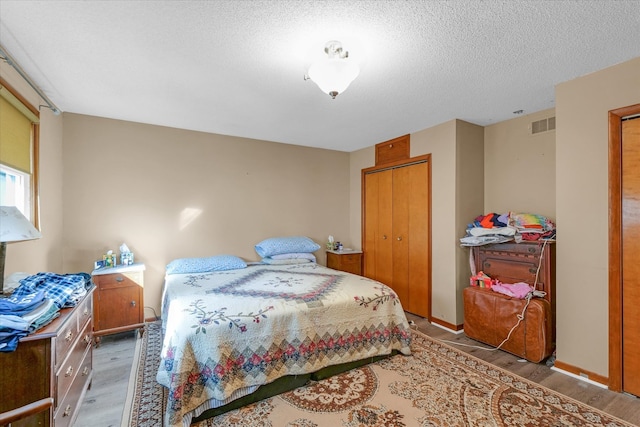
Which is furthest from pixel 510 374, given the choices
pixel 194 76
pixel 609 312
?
pixel 194 76

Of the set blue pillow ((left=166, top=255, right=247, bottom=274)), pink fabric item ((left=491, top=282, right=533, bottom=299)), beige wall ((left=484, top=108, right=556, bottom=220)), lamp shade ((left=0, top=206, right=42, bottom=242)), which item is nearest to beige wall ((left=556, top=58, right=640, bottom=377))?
pink fabric item ((left=491, top=282, right=533, bottom=299))

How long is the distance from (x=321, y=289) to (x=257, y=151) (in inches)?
98.7

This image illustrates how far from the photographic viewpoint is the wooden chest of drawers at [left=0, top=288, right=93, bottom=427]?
1.31m

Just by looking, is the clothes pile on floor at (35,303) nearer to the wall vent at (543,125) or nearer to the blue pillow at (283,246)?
the blue pillow at (283,246)

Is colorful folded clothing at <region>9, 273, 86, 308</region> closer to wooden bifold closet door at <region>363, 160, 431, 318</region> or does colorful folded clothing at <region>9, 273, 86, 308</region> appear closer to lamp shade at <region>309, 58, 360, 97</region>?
lamp shade at <region>309, 58, 360, 97</region>

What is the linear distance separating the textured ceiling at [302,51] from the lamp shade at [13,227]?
1123 mm

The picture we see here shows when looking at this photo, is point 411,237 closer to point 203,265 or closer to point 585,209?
point 585,209

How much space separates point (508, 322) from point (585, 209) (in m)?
1.22

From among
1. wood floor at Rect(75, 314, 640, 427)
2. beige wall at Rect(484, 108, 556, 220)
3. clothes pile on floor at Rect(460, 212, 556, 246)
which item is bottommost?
wood floor at Rect(75, 314, 640, 427)

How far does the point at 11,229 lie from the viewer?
1545mm

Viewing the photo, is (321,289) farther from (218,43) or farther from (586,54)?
(586,54)

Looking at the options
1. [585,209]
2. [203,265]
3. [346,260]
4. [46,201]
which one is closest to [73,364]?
[203,265]

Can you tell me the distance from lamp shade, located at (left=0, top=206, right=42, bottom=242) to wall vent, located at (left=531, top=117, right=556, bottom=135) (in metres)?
4.38

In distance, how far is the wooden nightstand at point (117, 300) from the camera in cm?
293
